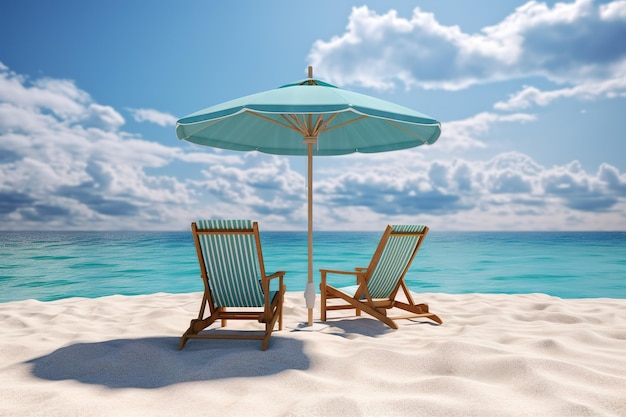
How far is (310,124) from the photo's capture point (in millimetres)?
5008

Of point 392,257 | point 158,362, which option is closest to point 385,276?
point 392,257

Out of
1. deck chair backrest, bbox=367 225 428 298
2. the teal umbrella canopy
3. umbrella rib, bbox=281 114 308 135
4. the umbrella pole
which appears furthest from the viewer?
umbrella rib, bbox=281 114 308 135

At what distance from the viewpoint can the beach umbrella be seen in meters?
3.64

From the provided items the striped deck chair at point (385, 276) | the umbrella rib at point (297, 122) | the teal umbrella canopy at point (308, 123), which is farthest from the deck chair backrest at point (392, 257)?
the umbrella rib at point (297, 122)

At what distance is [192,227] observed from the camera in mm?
3910

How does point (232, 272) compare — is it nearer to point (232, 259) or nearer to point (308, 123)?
point (232, 259)

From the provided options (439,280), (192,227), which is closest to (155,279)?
(439,280)

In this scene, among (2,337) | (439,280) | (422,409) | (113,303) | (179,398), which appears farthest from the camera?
(439,280)

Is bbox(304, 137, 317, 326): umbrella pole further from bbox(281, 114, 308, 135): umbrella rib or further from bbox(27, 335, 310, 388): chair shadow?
bbox(27, 335, 310, 388): chair shadow

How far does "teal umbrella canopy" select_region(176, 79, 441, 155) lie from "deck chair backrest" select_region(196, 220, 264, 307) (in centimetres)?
91

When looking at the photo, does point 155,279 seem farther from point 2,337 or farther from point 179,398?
point 179,398

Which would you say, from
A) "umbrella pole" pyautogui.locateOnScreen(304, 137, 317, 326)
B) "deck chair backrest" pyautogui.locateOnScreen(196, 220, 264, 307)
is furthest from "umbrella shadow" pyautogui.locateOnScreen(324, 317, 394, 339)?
"deck chair backrest" pyautogui.locateOnScreen(196, 220, 264, 307)

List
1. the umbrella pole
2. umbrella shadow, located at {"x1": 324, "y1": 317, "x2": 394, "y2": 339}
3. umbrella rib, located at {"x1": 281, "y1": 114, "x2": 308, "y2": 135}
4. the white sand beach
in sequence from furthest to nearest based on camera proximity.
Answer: umbrella rib, located at {"x1": 281, "y1": 114, "x2": 308, "y2": 135}, the umbrella pole, umbrella shadow, located at {"x1": 324, "y1": 317, "x2": 394, "y2": 339}, the white sand beach

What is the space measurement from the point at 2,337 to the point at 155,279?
1245 cm
